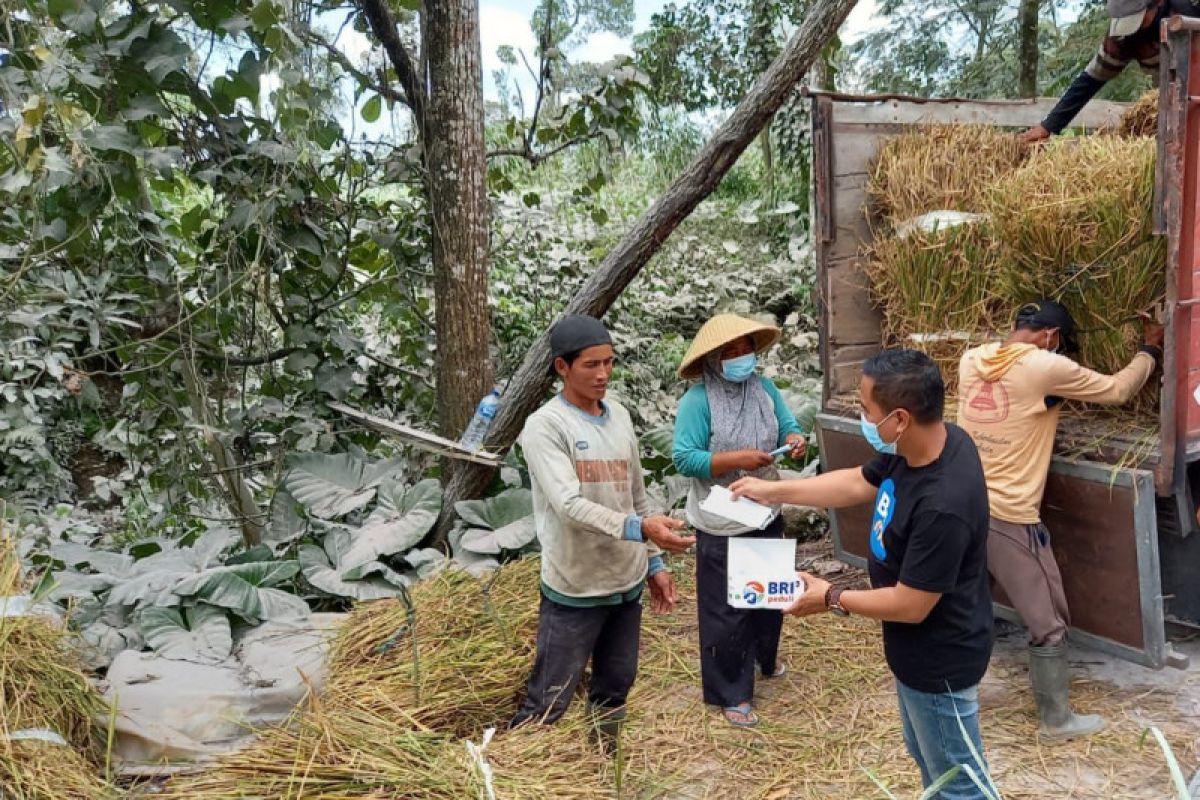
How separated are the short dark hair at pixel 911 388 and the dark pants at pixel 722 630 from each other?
4.08ft

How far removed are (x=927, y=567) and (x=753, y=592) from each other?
2.07ft


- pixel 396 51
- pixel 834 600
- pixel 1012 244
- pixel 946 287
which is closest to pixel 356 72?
pixel 396 51

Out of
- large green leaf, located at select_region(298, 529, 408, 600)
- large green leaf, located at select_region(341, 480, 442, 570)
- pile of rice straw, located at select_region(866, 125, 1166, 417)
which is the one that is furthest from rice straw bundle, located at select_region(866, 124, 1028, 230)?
large green leaf, located at select_region(298, 529, 408, 600)

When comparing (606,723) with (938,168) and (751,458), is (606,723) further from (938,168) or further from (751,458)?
(938,168)

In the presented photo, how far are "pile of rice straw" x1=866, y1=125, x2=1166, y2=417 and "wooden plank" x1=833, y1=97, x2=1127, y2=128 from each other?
0.13 m

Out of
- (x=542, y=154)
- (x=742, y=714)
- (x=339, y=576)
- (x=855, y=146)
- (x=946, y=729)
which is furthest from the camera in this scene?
(x=542, y=154)

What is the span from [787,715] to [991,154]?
2.54 m

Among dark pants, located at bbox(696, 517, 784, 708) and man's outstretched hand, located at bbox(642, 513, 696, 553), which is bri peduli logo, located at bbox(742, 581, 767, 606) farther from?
dark pants, located at bbox(696, 517, 784, 708)

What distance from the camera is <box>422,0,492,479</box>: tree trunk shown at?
4199mm

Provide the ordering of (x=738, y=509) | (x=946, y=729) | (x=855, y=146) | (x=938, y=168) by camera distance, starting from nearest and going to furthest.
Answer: (x=946, y=729) < (x=738, y=509) < (x=938, y=168) < (x=855, y=146)

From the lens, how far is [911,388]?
192 centimetres

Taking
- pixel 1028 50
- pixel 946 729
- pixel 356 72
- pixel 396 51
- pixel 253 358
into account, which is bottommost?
pixel 946 729

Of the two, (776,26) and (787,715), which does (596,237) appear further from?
(787,715)

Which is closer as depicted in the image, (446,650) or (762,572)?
(762,572)
